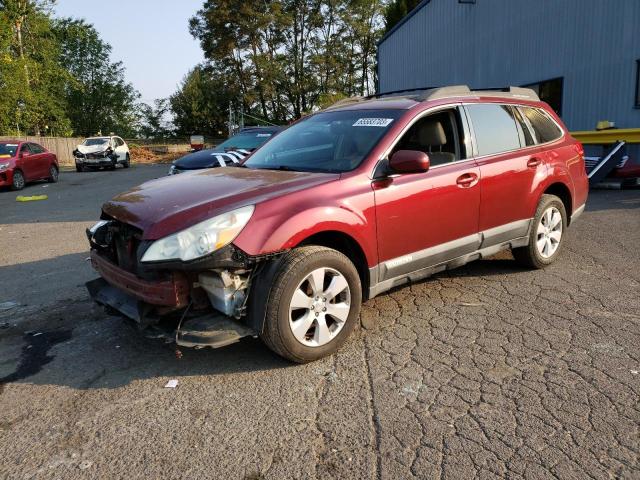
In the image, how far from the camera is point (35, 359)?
3.68 meters

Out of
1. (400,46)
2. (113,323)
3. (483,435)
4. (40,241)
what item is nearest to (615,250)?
(483,435)

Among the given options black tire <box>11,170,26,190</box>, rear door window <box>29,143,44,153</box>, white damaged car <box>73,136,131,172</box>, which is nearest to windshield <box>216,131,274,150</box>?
black tire <box>11,170,26,190</box>

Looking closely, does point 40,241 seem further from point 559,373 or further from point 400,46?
point 400,46

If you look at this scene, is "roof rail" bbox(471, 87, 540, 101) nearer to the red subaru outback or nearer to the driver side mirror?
the red subaru outback

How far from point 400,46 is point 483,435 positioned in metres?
28.4

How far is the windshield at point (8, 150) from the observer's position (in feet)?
54.6

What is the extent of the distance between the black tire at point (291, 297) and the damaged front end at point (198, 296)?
0.08 metres

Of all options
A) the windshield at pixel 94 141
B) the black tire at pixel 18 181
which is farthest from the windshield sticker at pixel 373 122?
the windshield at pixel 94 141

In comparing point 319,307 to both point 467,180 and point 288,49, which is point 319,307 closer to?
point 467,180

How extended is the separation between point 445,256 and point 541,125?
2.16m

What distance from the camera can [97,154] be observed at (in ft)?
86.5

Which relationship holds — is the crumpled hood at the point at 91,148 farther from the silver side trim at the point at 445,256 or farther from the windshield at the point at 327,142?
the silver side trim at the point at 445,256

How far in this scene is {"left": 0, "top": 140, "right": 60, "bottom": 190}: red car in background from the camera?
16172 mm

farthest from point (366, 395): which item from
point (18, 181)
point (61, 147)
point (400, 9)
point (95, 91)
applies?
point (95, 91)
